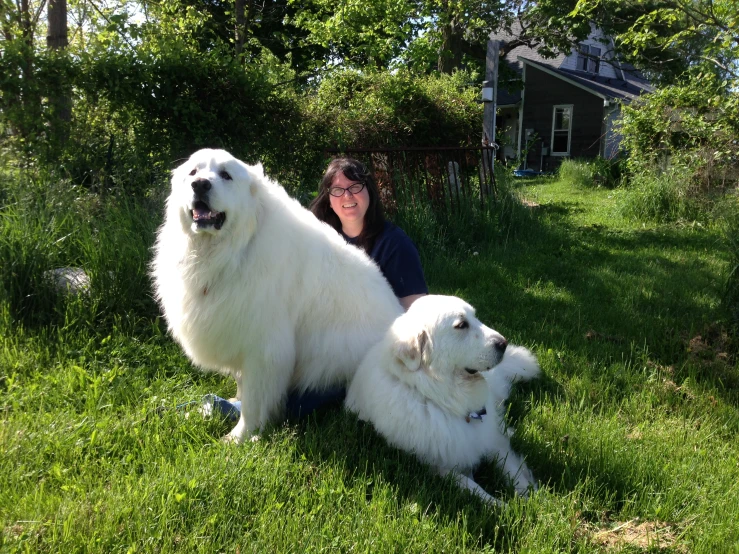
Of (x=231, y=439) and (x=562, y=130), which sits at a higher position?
(x=562, y=130)

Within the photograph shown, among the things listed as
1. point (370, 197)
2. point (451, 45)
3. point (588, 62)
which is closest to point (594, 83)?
point (588, 62)

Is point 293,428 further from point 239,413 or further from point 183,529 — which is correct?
point 183,529

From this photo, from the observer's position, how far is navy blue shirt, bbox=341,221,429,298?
3.87 m

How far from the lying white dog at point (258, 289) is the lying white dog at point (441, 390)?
46 cm

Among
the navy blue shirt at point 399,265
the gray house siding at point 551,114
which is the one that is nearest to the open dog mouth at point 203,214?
the navy blue shirt at point 399,265

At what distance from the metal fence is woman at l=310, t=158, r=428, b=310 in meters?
3.10

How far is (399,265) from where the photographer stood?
3.88 m

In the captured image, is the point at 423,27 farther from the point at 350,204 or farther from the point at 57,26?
the point at 350,204

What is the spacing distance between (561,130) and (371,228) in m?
23.7

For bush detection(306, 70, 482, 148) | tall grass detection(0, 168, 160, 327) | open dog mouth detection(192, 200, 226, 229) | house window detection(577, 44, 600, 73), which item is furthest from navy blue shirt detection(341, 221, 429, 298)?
house window detection(577, 44, 600, 73)

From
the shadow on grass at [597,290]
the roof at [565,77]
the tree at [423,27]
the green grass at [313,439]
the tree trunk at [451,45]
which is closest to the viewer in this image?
the green grass at [313,439]

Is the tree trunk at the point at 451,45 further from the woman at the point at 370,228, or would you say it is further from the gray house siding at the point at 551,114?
the woman at the point at 370,228

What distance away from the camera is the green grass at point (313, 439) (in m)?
2.28

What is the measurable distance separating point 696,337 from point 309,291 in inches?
134
